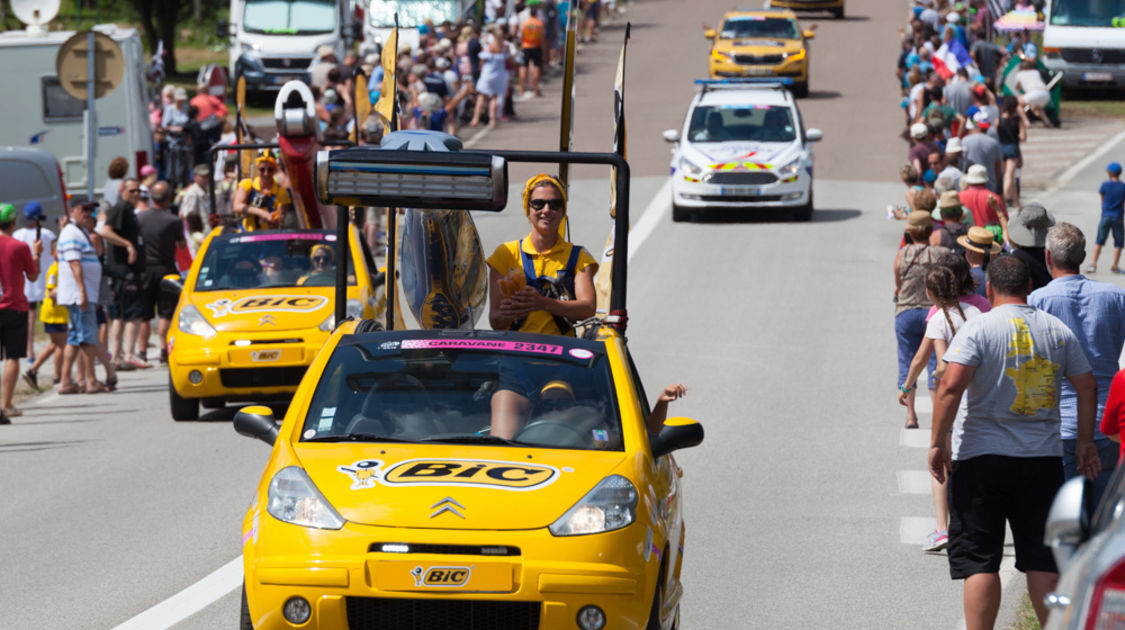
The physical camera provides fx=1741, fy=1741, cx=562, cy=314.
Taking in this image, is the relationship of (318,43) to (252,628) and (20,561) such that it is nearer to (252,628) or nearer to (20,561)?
(20,561)

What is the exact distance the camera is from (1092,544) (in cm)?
429

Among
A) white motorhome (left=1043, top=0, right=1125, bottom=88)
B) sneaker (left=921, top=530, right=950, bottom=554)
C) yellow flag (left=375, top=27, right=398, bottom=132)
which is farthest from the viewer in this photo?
white motorhome (left=1043, top=0, right=1125, bottom=88)

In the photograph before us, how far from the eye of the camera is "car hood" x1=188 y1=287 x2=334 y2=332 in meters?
15.2

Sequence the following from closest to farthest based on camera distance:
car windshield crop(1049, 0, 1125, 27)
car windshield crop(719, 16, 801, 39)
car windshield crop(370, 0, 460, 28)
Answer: car windshield crop(1049, 0, 1125, 27), car windshield crop(719, 16, 801, 39), car windshield crop(370, 0, 460, 28)

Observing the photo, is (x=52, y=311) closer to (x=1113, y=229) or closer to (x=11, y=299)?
(x=11, y=299)

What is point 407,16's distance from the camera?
43.4m

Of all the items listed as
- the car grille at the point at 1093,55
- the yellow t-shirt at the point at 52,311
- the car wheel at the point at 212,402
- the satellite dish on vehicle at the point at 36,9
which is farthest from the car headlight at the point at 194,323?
the car grille at the point at 1093,55

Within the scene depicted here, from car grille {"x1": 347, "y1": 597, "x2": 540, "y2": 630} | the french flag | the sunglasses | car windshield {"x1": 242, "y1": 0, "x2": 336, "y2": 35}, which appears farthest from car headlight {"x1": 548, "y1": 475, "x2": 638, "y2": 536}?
car windshield {"x1": 242, "y1": 0, "x2": 336, "y2": 35}

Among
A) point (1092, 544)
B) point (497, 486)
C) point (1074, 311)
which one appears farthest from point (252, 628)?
point (1074, 311)

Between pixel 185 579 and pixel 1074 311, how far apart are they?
4.85 metres

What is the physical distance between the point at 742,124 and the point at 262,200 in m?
10.5

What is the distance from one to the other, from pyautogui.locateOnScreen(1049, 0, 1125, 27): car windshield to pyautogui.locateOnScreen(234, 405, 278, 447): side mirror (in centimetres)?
3281

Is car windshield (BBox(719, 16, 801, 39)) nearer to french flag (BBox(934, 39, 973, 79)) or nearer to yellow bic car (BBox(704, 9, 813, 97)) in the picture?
yellow bic car (BBox(704, 9, 813, 97))

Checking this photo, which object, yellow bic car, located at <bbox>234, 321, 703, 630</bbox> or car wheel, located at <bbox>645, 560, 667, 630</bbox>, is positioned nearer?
yellow bic car, located at <bbox>234, 321, 703, 630</bbox>
